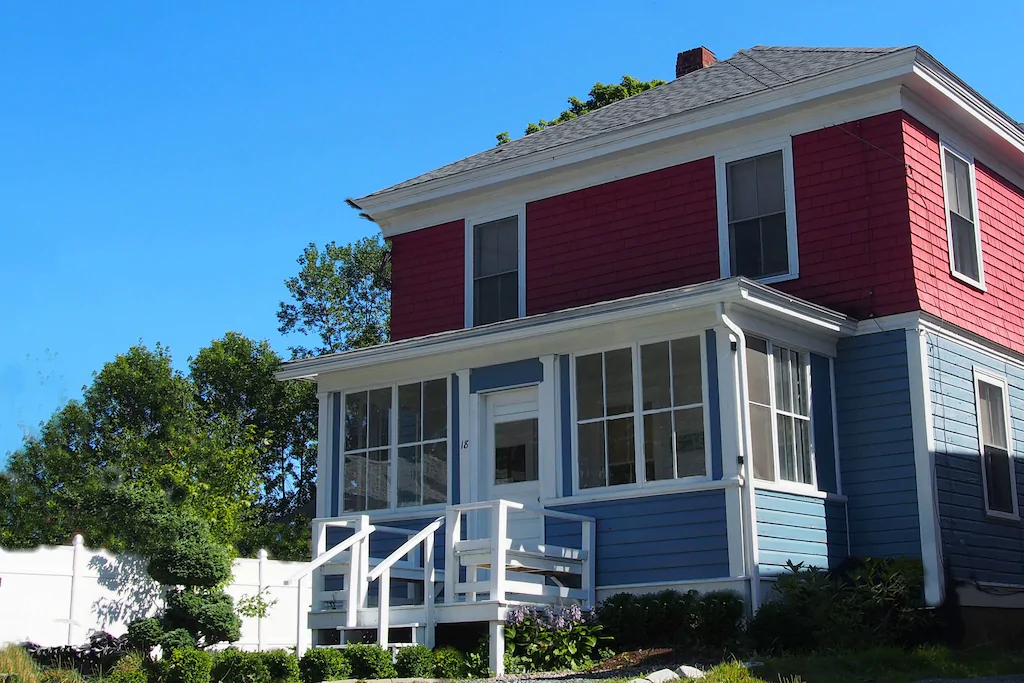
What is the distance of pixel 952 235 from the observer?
13.9 meters

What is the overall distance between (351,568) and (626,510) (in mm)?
2831

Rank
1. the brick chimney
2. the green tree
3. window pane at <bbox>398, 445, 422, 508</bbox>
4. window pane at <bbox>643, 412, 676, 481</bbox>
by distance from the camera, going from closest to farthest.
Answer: window pane at <bbox>643, 412, 676, 481</bbox>
window pane at <bbox>398, 445, 422, 508</bbox>
the brick chimney
the green tree

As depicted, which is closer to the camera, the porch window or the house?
the house

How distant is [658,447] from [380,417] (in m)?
3.81

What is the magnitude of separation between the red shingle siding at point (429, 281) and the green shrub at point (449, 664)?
20.9ft

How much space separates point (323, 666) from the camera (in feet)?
33.9

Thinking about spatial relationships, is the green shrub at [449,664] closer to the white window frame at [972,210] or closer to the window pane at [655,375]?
the window pane at [655,375]

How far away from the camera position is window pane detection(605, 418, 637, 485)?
12.4m

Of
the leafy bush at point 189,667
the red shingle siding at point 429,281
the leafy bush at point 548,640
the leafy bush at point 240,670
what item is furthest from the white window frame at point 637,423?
the leafy bush at point 189,667

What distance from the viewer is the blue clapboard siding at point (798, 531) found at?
11578mm

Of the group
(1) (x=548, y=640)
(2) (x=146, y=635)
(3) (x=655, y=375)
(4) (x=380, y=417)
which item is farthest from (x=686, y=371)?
(2) (x=146, y=635)

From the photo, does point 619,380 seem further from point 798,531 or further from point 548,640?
point 548,640

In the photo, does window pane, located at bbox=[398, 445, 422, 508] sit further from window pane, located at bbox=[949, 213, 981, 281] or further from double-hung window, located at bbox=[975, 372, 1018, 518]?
window pane, located at bbox=[949, 213, 981, 281]

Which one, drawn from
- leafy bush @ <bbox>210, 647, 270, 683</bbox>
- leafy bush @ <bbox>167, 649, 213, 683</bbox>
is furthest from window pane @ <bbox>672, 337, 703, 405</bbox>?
leafy bush @ <bbox>167, 649, 213, 683</bbox>
